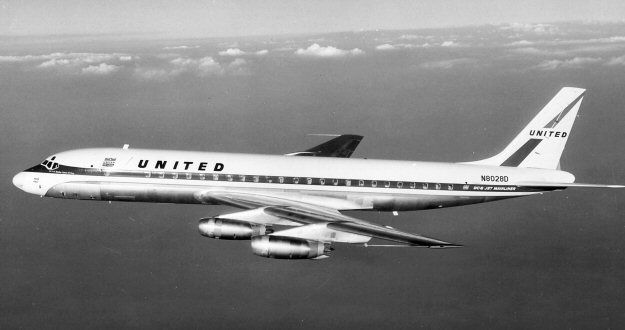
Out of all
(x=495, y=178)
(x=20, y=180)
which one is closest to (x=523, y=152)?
(x=495, y=178)

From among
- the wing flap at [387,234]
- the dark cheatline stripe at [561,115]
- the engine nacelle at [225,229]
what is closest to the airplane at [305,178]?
the dark cheatline stripe at [561,115]

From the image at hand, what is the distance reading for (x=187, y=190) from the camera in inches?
1890

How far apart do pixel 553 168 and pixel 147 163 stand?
30416 millimetres

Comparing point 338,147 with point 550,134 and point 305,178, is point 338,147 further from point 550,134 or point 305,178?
point 550,134

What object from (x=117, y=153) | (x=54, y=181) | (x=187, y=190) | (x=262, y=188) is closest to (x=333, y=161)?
(x=262, y=188)

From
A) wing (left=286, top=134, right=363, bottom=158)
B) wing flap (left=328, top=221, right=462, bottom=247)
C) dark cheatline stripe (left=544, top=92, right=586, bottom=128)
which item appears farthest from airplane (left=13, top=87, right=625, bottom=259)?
wing (left=286, top=134, right=363, bottom=158)

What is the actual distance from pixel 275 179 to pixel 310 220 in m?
5.75

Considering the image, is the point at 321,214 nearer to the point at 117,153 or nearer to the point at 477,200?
the point at 477,200

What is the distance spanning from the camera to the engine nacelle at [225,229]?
143ft

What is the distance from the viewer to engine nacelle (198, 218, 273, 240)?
43.6 m

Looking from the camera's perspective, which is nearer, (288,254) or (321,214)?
(288,254)

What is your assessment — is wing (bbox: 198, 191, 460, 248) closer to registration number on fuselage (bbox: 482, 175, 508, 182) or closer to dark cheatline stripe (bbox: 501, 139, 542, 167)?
registration number on fuselage (bbox: 482, 175, 508, 182)

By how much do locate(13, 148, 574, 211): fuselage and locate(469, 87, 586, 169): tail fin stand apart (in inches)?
41.6

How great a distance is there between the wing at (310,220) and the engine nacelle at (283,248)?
0.74 m
